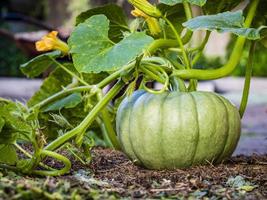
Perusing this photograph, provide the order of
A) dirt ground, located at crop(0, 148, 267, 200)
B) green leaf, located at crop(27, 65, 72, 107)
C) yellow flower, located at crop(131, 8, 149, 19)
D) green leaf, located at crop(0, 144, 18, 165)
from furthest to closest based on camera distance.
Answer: green leaf, located at crop(27, 65, 72, 107), yellow flower, located at crop(131, 8, 149, 19), green leaf, located at crop(0, 144, 18, 165), dirt ground, located at crop(0, 148, 267, 200)

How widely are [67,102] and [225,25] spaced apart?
785 mm

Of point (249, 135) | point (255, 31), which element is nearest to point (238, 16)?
point (255, 31)

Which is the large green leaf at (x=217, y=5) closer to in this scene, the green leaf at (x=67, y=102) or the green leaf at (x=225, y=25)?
the green leaf at (x=225, y=25)

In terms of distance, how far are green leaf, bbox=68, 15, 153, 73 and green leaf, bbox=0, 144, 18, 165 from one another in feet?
1.05

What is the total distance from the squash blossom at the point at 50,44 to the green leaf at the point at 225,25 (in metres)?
0.57

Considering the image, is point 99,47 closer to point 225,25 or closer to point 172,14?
point 225,25

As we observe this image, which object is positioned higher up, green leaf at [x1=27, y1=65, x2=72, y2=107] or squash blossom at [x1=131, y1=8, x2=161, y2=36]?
squash blossom at [x1=131, y1=8, x2=161, y2=36]

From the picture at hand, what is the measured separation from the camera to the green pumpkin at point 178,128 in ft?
6.35

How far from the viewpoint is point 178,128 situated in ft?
6.33

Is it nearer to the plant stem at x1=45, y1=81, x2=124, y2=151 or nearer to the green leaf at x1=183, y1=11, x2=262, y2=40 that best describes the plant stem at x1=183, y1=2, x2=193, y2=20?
the green leaf at x1=183, y1=11, x2=262, y2=40

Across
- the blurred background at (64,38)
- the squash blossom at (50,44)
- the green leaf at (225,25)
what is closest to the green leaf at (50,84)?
the squash blossom at (50,44)

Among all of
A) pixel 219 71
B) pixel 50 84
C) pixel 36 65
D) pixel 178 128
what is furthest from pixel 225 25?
pixel 50 84

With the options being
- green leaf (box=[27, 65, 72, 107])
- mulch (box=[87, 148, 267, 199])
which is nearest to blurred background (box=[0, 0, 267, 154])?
green leaf (box=[27, 65, 72, 107])

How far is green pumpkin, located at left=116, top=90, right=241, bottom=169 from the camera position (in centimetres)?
194
